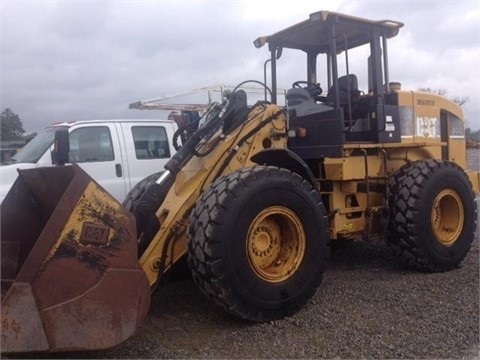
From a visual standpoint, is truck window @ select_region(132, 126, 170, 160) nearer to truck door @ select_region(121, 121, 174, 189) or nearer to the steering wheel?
truck door @ select_region(121, 121, 174, 189)

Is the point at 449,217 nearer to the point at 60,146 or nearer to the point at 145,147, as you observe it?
the point at 145,147

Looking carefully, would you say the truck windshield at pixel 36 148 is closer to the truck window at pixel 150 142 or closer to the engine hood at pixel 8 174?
the engine hood at pixel 8 174

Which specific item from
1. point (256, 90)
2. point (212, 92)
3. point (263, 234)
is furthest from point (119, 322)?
point (212, 92)

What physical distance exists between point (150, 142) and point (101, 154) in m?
0.83

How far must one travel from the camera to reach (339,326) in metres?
4.22

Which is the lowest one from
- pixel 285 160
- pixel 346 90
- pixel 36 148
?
pixel 285 160

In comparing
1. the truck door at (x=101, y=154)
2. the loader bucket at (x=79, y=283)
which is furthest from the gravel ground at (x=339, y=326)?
the truck door at (x=101, y=154)

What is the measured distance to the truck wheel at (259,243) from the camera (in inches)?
158

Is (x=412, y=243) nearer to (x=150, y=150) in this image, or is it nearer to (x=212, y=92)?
(x=150, y=150)

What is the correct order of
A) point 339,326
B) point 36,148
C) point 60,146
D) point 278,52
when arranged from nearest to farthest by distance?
1. point 339,326
2. point 60,146
3. point 278,52
4. point 36,148

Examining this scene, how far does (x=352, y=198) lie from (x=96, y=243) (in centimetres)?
303

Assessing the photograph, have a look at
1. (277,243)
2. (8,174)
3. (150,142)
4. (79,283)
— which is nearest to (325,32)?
(277,243)

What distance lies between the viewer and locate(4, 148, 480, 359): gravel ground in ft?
12.4

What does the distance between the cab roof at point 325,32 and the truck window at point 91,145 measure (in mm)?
2695
